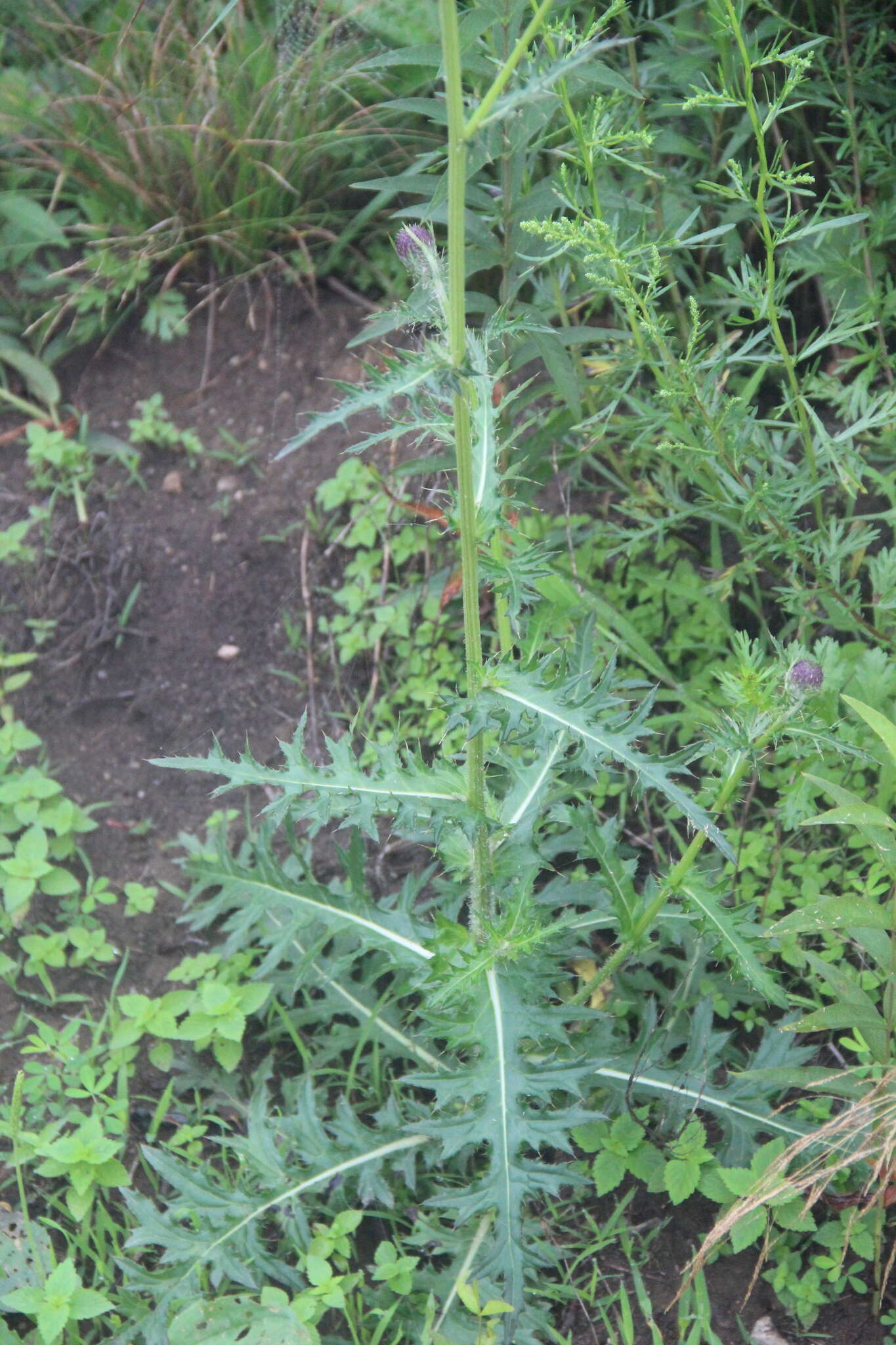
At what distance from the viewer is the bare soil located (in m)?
2.75

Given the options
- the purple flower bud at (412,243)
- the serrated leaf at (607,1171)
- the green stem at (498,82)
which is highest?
the green stem at (498,82)

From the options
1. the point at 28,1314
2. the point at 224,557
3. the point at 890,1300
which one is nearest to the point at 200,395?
the point at 224,557

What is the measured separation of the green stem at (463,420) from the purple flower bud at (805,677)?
46 cm

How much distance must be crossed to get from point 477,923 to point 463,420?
91 centimetres

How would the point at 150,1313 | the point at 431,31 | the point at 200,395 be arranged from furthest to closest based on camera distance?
the point at 200,395 → the point at 431,31 → the point at 150,1313

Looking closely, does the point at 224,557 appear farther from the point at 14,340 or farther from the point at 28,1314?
the point at 28,1314

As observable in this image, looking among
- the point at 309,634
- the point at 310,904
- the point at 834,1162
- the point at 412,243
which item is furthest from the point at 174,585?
the point at 834,1162

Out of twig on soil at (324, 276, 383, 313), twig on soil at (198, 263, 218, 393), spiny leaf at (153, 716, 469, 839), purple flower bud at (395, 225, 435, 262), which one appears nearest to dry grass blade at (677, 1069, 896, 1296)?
spiny leaf at (153, 716, 469, 839)

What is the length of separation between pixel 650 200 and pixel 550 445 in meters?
0.59

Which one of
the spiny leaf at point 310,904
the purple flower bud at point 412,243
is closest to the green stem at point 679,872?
the spiny leaf at point 310,904

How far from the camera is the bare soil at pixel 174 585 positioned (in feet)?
9.03

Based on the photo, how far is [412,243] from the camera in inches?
61.5

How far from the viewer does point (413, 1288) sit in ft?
6.24

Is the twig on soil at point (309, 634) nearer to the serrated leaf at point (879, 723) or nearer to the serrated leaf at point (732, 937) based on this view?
the serrated leaf at point (732, 937)
